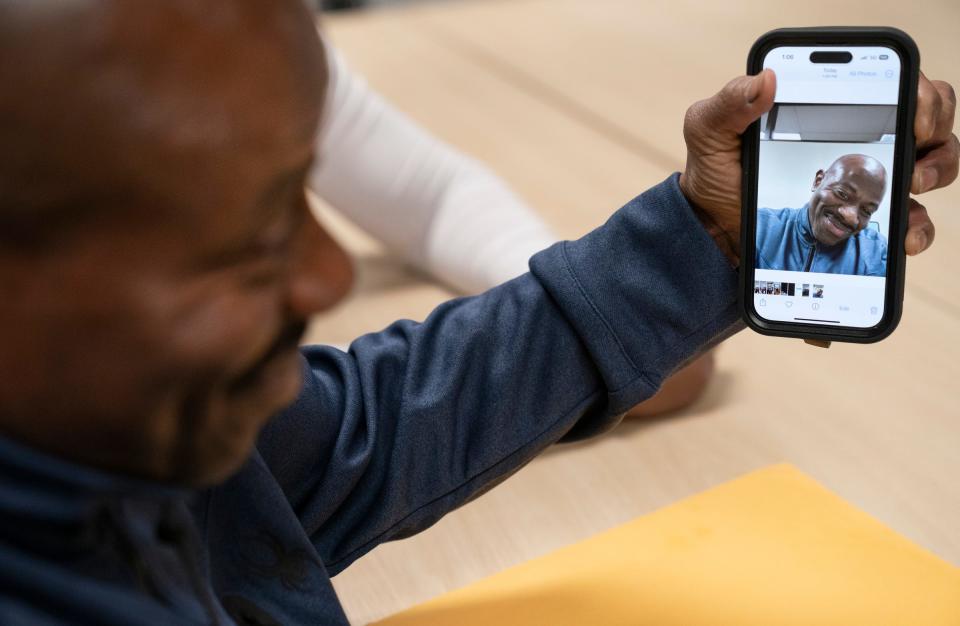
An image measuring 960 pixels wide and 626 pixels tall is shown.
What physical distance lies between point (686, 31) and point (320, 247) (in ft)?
3.32

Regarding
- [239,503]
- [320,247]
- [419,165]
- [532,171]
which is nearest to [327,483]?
[239,503]

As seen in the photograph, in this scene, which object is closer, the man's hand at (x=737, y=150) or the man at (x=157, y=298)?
the man at (x=157, y=298)

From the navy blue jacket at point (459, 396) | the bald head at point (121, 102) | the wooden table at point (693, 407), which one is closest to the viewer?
the bald head at point (121, 102)

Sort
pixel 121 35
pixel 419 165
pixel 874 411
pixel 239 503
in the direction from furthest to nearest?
pixel 419 165
pixel 874 411
pixel 239 503
pixel 121 35

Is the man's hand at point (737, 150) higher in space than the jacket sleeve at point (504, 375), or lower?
higher

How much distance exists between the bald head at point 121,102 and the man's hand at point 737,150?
240 mm

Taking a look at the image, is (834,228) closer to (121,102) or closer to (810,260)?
(810,260)

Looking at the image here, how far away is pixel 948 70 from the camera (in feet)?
1.92

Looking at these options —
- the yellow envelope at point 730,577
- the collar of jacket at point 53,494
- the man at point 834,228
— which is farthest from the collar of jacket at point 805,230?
the collar of jacket at point 53,494

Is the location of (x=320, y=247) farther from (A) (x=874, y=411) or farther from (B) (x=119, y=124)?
(A) (x=874, y=411)

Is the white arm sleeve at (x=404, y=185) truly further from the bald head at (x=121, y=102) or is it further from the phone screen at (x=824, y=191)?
the bald head at (x=121, y=102)

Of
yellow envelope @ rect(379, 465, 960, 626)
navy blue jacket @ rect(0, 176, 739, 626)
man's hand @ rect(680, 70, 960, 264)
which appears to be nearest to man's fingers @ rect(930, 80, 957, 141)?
man's hand @ rect(680, 70, 960, 264)

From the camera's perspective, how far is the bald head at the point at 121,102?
0.85ft

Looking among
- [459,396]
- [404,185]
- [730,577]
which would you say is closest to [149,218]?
[459,396]
